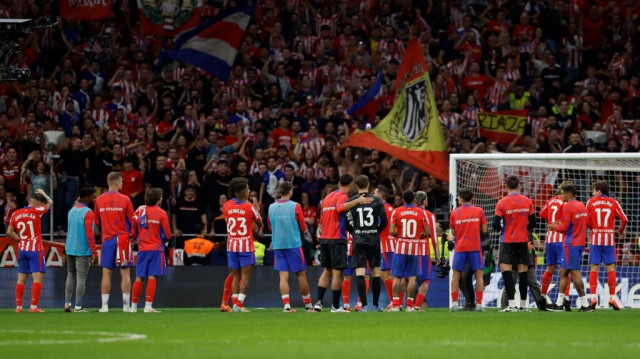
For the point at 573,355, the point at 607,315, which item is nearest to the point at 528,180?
the point at 607,315

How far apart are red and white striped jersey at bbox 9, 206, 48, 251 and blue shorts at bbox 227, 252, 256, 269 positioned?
316 centimetres

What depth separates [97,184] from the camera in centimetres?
2355

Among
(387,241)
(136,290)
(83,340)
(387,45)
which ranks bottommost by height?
(136,290)

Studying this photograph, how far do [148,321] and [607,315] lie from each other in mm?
6255

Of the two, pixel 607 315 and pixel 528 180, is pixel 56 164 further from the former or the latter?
A: pixel 607 315

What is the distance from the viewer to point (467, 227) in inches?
707

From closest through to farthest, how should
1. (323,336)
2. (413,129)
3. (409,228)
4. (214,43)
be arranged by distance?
(323,336)
(409,228)
(413,129)
(214,43)

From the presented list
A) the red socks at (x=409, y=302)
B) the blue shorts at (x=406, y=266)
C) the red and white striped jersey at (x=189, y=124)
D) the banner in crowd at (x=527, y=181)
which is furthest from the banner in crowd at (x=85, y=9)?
the red socks at (x=409, y=302)

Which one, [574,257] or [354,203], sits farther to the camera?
[574,257]

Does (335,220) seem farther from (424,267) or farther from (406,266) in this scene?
(424,267)

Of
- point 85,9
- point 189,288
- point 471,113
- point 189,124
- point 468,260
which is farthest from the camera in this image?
point 85,9

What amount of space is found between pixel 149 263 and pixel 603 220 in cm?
698

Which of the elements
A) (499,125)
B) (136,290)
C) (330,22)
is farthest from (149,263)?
(330,22)

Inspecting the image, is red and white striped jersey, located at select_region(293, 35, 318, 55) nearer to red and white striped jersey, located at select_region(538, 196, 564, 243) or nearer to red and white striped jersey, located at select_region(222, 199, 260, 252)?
red and white striped jersey, located at select_region(222, 199, 260, 252)
